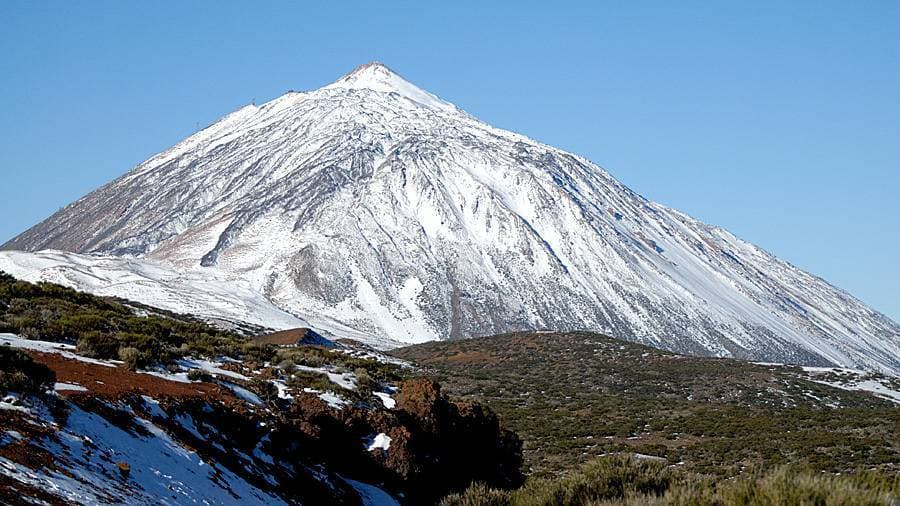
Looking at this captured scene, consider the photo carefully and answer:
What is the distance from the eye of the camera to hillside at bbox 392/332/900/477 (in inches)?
1011

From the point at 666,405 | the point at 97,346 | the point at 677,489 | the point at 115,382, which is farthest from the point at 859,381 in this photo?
the point at 115,382

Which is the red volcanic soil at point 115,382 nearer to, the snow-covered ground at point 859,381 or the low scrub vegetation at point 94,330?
the low scrub vegetation at point 94,330

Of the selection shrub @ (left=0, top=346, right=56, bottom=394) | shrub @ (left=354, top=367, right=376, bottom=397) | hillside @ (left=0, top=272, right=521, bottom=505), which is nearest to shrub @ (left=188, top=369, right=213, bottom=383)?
hillside @ (left=0, top=272, right=521, bottom=505)

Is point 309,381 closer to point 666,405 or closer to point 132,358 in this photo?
point 132,358

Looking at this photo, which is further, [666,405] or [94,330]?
[666,405]

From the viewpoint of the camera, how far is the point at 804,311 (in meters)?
160

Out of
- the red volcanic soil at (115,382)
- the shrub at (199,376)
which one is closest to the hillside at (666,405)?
the red volcanic soil at (115,382)

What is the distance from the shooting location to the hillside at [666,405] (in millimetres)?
25688

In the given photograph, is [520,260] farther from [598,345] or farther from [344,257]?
[598,345]

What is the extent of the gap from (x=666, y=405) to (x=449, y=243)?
10312cm

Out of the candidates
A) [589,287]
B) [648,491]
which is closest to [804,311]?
[589,287]

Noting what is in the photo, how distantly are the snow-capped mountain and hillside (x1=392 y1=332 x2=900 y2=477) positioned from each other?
181ft

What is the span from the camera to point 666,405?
127ft

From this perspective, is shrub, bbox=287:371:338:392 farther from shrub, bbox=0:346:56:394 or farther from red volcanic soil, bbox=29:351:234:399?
shrub, bbox=0:346:56:394
